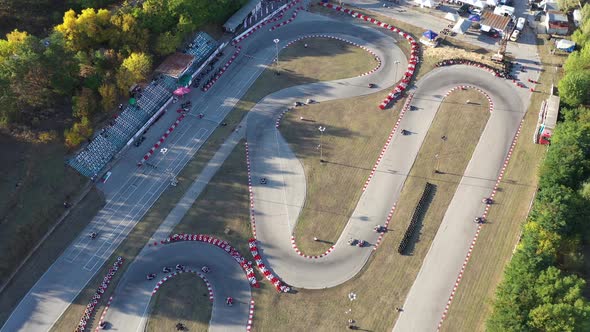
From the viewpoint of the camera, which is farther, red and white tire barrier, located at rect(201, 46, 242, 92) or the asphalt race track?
red and white tire barrier, located at rect(201, 46, 242, 92)

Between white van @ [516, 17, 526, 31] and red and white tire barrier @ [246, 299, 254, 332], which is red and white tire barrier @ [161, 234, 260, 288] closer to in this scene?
red and white tire barrier @ [246, 299, 254, 332]

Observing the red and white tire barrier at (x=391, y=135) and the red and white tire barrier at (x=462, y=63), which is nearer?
the red and white tire barrier at (x=391, y=135)

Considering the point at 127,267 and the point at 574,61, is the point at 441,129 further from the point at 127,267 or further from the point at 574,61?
the point at 127,267

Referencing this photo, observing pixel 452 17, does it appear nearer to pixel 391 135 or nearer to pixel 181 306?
pixel 391 135

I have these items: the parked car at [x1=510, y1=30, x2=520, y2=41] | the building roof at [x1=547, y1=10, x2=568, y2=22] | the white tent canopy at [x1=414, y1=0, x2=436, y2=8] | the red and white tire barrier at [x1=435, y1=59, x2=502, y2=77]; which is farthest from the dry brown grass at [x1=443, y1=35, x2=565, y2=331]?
the white tent canopy at [x1=414, y1=0, x2=436, y2=8]

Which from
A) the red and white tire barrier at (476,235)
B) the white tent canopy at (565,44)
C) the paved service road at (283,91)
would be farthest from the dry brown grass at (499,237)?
the white tent canopy at (565,44)

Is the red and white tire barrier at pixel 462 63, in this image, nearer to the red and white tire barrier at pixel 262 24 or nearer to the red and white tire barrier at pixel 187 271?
the red and white tire barrier at pixel 262 24

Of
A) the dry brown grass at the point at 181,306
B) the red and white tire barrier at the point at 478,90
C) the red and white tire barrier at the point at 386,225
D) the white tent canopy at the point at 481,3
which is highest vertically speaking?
the white tent canopy at the point at 481,3
